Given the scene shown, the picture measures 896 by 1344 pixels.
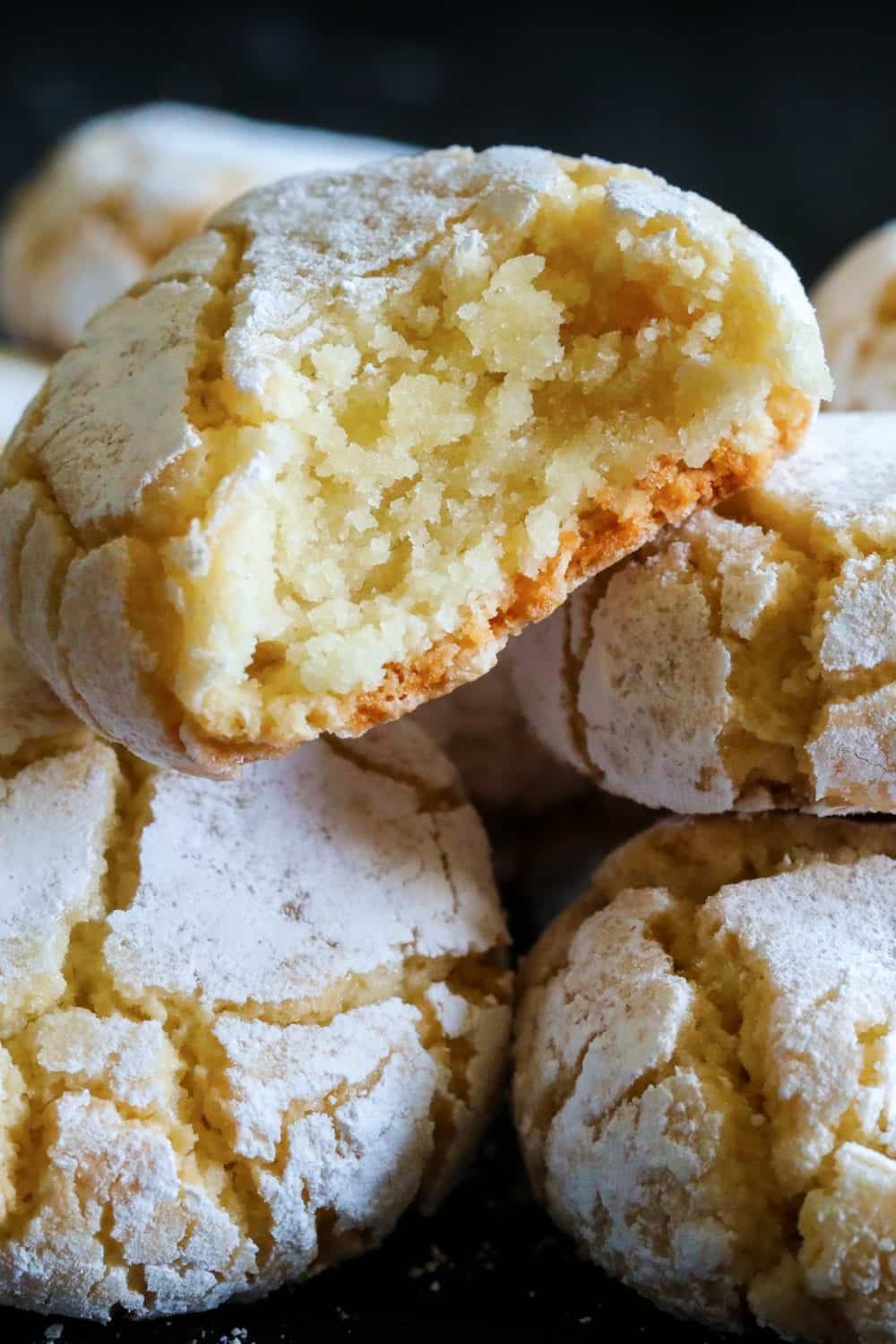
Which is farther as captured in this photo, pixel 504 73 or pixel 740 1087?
pixel 504 73

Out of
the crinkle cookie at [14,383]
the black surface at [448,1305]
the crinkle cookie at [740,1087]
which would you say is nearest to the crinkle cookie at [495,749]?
the crinkle cookie at [740,1087]

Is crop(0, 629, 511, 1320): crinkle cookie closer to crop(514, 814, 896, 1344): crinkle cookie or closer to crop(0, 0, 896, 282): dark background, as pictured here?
crop(514, 814, 896, 1344): crinkle cookie

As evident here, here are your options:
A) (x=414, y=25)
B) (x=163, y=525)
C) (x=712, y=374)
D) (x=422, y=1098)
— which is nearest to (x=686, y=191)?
(x=712, y=374)

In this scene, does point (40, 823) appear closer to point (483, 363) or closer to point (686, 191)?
point (483, 363)

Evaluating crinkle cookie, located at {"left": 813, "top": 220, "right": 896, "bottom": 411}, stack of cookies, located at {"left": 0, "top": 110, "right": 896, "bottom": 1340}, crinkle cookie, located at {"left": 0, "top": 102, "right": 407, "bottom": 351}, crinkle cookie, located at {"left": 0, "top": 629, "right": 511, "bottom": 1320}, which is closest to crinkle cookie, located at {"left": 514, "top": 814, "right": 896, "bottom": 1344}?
stack of cookies, located at {"left": 0, "top": 110, "right": 896, "bottom": 1340}

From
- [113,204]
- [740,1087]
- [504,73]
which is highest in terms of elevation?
[113,204]

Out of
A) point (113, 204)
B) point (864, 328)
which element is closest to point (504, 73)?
point (113, 204)

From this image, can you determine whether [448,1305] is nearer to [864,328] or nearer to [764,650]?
[764,650]
